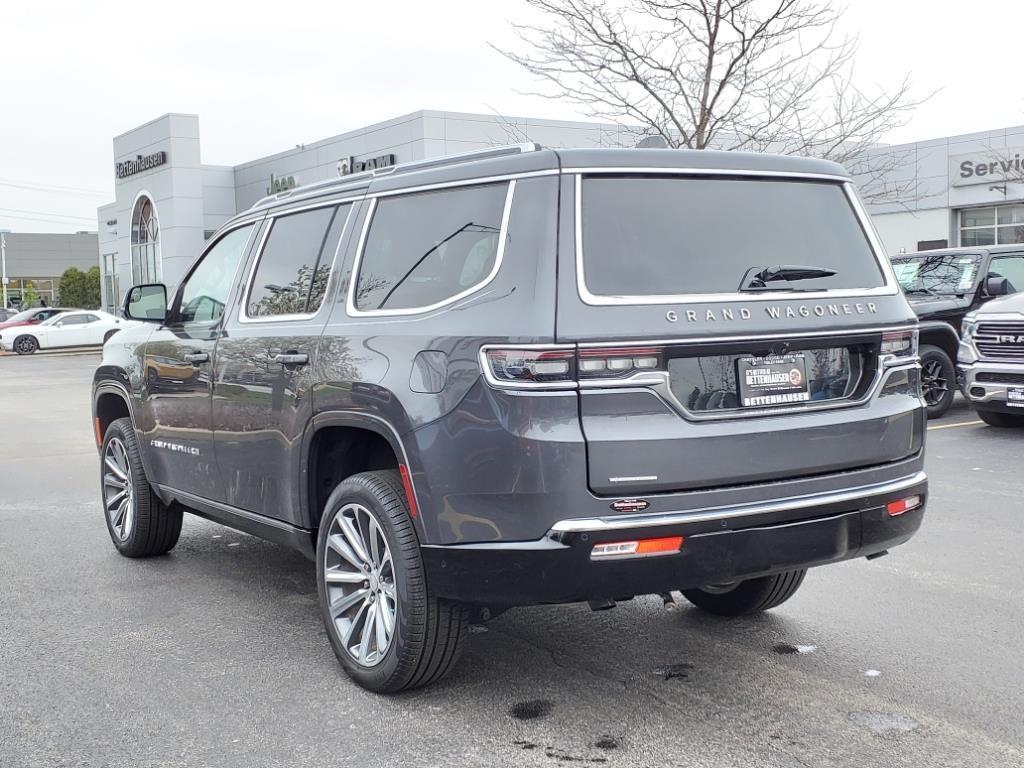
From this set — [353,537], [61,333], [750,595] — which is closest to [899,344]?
[750,595]

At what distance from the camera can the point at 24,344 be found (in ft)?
126

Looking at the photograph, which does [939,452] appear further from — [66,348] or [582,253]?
[66,348]

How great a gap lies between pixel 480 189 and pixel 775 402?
1.29 metres

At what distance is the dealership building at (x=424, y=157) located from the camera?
35.5 m

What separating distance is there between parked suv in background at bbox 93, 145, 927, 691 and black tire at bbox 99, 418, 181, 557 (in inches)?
74.2

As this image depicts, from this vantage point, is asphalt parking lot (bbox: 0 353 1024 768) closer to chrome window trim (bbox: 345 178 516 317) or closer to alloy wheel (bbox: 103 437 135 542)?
alloy wheel (bbox: 103 437 135 542)

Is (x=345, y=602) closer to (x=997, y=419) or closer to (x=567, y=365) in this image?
(x=567, y=365)

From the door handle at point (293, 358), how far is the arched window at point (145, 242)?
44.7 m

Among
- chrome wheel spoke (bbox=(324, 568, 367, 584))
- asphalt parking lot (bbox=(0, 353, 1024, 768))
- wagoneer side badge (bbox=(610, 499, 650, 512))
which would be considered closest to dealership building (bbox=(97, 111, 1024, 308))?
asphalt parking lot (bbox=(0, 353, 1024, 768))

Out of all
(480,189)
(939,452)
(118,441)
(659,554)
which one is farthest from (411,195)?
(939,452)

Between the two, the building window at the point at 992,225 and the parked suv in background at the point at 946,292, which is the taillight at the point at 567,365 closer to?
the parked suv in background at the point at 946,292

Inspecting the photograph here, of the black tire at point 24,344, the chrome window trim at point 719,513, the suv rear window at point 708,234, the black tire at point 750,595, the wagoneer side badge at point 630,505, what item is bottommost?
the black tire at point 24,344

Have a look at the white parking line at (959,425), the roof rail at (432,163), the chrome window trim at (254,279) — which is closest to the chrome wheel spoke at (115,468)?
the chrome window trim at (254,279)

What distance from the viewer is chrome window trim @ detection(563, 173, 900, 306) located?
3.73 metres
